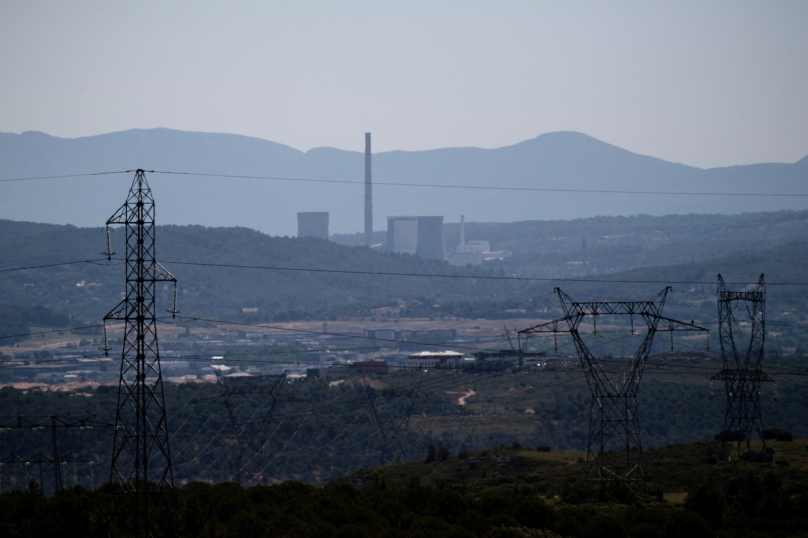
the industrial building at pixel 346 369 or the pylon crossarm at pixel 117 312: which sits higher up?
Answer: the pylon crossarm at pixel 117 312

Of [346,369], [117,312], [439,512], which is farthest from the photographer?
[346,369]

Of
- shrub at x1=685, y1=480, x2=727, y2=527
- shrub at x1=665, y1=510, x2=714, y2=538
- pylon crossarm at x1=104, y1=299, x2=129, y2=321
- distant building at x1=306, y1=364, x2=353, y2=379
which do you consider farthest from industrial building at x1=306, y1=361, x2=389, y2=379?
pylon crossarm at x1=104, y1=299, x2=129, y2=321

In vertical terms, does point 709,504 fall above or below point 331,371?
above

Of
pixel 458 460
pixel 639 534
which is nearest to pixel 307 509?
pixel 639 534

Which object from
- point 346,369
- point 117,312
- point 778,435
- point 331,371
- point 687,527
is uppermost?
point 117,312

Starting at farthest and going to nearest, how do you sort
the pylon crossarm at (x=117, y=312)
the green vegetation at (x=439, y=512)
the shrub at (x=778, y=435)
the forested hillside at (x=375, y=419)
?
the forested hillside at (x=375, y=419) → the shrub at (x=778, y=435) → the green vegetation at (x=439, y=512) → the pylon crossarm at (x=117, y=312)

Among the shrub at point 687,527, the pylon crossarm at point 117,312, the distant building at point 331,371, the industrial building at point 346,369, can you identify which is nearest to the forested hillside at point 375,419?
the industrial building at point 346,369

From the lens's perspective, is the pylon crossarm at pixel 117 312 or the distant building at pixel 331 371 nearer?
the pylon crossarm at pixel 117 312

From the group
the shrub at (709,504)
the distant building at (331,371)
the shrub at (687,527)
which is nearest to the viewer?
the shrub at (687,527)

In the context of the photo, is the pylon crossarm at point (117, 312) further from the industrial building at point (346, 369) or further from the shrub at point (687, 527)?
the industrial building at point (346, 369)

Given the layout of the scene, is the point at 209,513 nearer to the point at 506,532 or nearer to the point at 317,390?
the point at 506,532

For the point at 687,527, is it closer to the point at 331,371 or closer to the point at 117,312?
the point at 117,312

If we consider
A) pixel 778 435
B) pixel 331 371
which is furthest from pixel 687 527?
pixel 331 371
